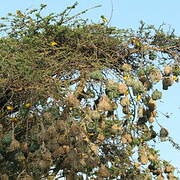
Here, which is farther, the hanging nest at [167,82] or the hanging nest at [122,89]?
the hanging nest at [167,82]

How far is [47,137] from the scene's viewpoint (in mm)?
3816

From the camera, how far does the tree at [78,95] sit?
388 centimetres

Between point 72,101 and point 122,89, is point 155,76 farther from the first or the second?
point 72,101

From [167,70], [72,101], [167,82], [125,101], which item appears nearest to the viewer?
[125,101]

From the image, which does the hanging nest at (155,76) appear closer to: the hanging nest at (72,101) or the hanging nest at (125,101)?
the hanging nest at (125,101)

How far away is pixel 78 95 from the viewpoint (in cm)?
433

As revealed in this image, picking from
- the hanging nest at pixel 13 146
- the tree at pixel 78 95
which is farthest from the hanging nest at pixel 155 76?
the hanging nest at pixel 13 146

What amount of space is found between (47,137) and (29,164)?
66cm

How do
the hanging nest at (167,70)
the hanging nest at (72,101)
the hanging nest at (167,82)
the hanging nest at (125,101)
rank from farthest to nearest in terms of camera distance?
the hanging nest at (167,70), the hanging nest at (167,82), the hanging nest at (72,101), the hanging nest at (125,101)

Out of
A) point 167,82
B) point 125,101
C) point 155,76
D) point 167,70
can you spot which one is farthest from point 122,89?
point 167,70

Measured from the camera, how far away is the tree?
3877 millimetres

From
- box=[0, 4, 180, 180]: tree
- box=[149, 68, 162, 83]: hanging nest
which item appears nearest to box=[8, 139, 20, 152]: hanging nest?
box=[0, 4, 180, 180]: tree

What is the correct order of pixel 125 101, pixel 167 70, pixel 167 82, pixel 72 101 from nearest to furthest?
1. pixel 125 101
2. pixel 72 101
3. pixel 167 82
4. pixel 167 70

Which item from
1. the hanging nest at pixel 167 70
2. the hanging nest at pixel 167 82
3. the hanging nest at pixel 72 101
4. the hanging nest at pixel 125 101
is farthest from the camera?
the hanging nest at pixel 167 70
